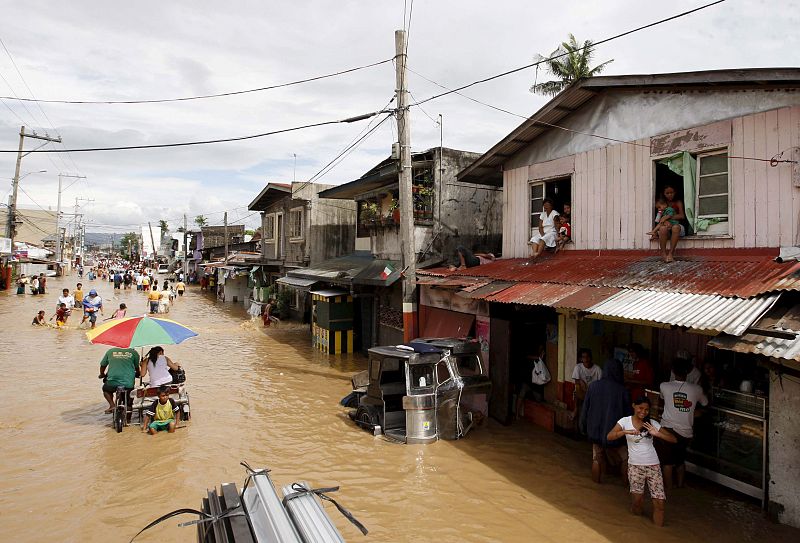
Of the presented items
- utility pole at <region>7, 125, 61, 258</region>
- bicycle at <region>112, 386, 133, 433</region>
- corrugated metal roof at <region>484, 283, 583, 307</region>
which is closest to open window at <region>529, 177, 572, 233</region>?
corrugated metal roof at <region>484, 283, 583, 307</region>

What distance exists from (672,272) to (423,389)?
4.63 m

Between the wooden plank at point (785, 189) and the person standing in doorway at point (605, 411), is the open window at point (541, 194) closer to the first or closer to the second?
the wooden plank at point (785, 189)

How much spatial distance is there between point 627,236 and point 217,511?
8.70 metres

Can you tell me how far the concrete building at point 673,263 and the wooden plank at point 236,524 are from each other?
5.07 m

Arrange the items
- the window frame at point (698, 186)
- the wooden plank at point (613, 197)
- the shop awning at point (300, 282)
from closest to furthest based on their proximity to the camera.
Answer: the window frame at point (698, 186) → the wooden plank at point (613, 197) → the shop awning at point (300, 282)

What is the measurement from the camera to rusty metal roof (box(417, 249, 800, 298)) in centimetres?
667

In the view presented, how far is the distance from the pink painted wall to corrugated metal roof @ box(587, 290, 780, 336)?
2136mm

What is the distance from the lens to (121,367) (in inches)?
394

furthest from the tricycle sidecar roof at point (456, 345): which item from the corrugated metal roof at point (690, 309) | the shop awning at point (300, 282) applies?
the shop awning at point (300, 282)

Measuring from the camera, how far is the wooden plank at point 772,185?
302 inches

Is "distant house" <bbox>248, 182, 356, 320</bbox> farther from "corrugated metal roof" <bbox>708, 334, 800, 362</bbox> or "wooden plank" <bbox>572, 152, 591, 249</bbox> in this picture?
"corrugated metal roof" <bbox>708, 334, 800, 362</bbox>

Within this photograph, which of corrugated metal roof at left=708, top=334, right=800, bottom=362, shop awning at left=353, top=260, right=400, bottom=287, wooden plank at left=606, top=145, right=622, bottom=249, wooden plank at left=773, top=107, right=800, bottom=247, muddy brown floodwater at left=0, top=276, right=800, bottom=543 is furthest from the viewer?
shop awning at left=353, top=260, right=400, bottom=287

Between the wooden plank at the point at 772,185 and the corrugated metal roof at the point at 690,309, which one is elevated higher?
the wooden plank at the point at 772,185

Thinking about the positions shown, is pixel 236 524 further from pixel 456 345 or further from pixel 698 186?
pixel 698 186
